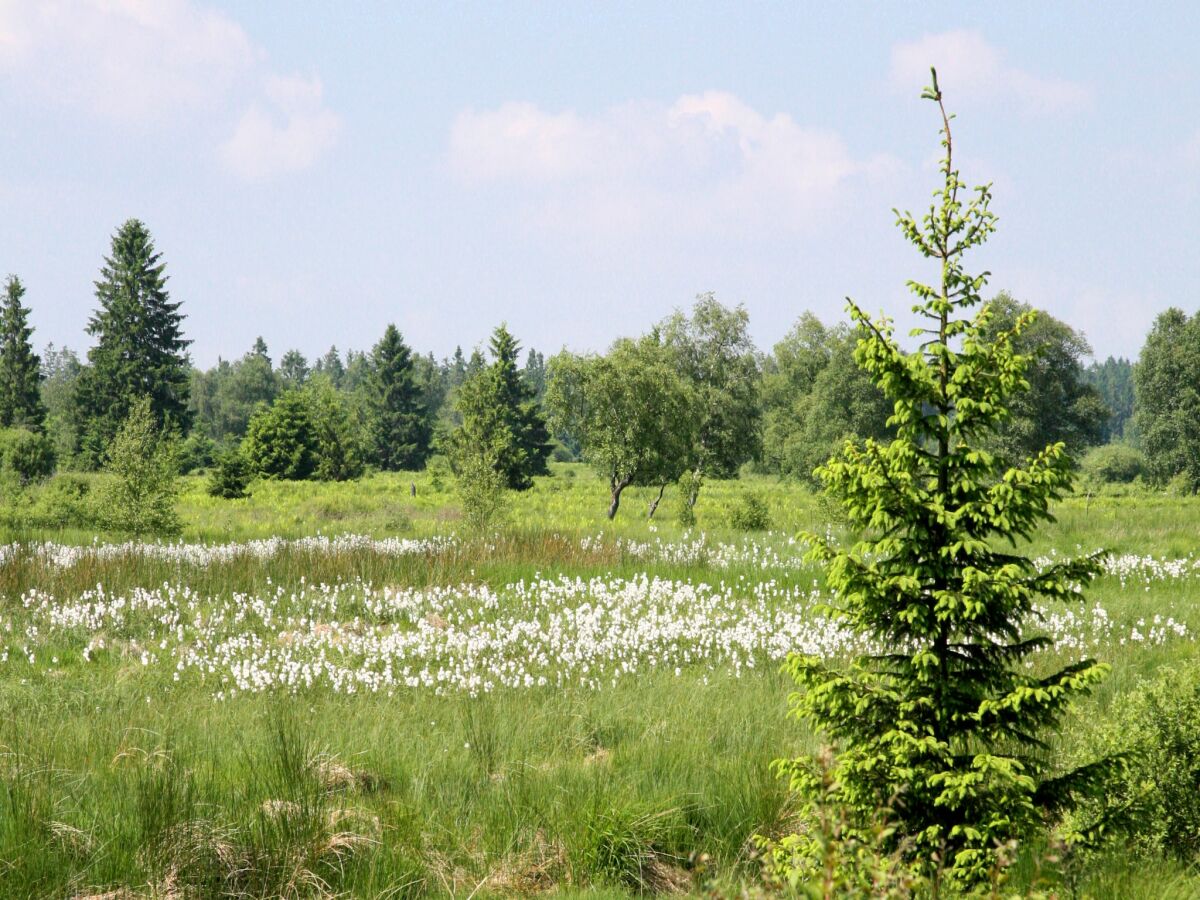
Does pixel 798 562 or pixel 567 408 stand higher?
pixel 567 408

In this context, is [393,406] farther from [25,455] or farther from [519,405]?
[25,455]

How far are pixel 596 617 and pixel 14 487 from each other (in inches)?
1076

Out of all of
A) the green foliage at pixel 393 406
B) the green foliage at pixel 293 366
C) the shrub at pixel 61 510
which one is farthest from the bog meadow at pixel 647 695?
the green foliage at pixel 293 366

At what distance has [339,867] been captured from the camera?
5.59m

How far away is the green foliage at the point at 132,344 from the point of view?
64062mm

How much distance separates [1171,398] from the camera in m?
66.9

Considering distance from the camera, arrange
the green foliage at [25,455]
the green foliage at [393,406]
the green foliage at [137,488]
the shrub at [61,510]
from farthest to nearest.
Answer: the green foliage at [393,406] < the green foliage at [25,455] < the shrub at [61,510] < the green foliage at [137,488]

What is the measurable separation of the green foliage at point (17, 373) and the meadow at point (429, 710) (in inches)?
2064

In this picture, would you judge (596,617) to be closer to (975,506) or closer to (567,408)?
(975,506)

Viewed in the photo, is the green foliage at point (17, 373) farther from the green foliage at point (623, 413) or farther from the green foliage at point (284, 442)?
the green foliage at point (623, 413)

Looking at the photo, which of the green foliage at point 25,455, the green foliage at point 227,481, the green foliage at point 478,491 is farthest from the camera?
the green foliage at point 227,481

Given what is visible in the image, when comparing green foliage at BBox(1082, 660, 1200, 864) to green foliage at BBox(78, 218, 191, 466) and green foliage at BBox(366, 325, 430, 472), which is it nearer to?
green foliage at BBox(78, 218, 191, 466)

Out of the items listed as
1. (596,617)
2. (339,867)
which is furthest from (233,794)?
(596,617)

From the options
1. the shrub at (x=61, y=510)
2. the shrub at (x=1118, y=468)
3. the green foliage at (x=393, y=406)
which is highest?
the green foliage at (x=393, y=406)
